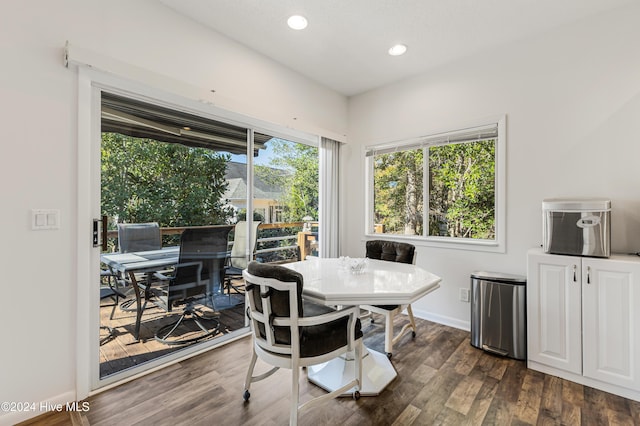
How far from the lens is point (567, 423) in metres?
1.72

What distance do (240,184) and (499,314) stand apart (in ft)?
8.84

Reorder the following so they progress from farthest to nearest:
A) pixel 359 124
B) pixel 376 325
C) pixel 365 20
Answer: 1. pixel 359 124
2. pixel 376 325
3. pixel 365 20

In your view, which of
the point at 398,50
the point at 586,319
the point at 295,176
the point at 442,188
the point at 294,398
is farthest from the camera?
the point at 295,176

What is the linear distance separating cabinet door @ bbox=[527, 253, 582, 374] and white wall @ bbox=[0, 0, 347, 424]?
3.37 meters

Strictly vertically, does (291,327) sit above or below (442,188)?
below

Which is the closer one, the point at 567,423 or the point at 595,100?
the point at 567,423

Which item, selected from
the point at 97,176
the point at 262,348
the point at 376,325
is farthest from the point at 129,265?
the point at 376,325

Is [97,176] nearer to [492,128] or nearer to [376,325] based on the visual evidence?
[376,325]

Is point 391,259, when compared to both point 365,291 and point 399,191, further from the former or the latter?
point 365,291

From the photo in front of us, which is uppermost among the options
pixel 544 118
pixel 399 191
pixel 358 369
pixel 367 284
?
pixel 544 118

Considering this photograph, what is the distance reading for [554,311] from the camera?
2.23 meters

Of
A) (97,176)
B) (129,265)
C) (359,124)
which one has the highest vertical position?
(359,124)

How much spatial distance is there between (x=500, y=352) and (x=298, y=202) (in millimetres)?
2561

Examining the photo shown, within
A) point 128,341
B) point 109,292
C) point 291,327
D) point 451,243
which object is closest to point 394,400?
point 291,327
